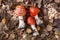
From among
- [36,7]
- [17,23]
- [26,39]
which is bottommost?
[26,39]

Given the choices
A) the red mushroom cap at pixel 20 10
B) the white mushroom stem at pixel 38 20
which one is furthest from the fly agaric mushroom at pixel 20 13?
the white mushroom stem at pixel 38 20

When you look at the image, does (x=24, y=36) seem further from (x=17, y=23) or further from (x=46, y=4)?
(x=46, y=4)

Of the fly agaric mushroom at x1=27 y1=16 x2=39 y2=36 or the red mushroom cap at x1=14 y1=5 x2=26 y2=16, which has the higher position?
the red mushroom cap at x1=14 y1=5 x2=26 y2=16

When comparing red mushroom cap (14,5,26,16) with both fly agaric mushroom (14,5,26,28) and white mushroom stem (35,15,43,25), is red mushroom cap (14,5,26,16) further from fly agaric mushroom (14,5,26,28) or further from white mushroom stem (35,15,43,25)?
white mushroom stem (35,15,43,25)

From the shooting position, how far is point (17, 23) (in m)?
1.68

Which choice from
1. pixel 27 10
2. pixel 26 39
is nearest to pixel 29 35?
pixel 26 39

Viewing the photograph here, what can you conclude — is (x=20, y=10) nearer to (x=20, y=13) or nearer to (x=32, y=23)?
(x=20, y=13)

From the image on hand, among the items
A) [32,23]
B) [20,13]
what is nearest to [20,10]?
[20,13]

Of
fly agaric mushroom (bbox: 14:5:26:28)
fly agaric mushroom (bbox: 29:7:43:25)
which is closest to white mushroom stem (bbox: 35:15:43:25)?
fly agaric mushroom (bbox: 29:7:43:25)

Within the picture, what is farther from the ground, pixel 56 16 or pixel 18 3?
pixel 18 3

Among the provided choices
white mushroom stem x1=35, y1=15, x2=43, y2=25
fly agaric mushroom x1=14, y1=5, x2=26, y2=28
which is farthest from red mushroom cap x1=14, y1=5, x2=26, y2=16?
white mushroom stem x1=35, y1=15, x2=43, y2=25

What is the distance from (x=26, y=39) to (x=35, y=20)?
6.3 inches

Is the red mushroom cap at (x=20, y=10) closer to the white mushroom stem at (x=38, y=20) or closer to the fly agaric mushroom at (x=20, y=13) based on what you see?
the fly agaric mushroom at (x=20, y=13)

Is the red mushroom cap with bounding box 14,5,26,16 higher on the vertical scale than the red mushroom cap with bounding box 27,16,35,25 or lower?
higher
